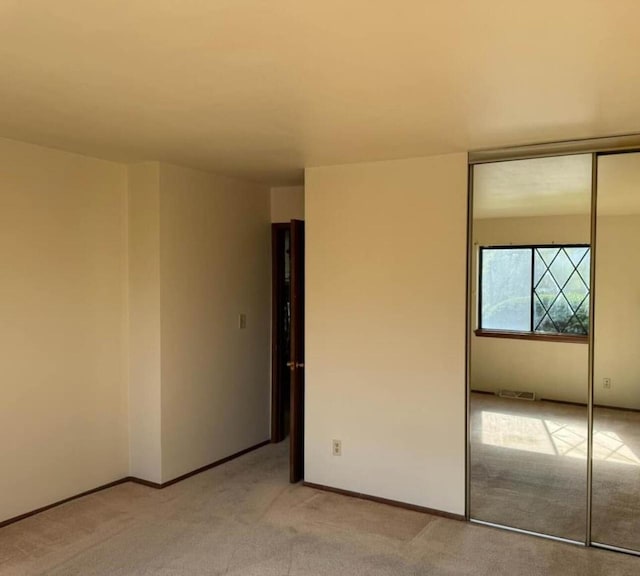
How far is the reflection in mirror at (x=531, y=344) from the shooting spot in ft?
11.1

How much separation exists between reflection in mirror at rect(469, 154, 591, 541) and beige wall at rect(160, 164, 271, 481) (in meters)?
2.10

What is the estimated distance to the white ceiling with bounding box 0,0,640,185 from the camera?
1.71 m

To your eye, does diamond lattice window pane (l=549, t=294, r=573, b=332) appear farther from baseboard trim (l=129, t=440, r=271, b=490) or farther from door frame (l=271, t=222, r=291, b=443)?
baseboard trim (l=129, t=440, r=271, b=490)

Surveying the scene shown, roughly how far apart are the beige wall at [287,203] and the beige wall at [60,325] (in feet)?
4.97

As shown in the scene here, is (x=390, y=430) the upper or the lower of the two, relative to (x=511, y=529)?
upper

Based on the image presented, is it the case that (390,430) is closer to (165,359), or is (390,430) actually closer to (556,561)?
(556,561)

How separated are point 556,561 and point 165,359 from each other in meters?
2.85

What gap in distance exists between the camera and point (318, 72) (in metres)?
2.18

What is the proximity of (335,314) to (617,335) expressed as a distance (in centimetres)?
184

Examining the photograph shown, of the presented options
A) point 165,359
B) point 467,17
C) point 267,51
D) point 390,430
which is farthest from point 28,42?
point 390,430

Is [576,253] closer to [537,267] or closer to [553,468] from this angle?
[537,267]

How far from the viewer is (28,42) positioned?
75.6 inches

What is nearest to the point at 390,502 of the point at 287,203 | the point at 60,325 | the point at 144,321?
the point at 144,321

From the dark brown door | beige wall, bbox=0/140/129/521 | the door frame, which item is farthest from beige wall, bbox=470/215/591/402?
beige wall, bbox=0/140/129/521
